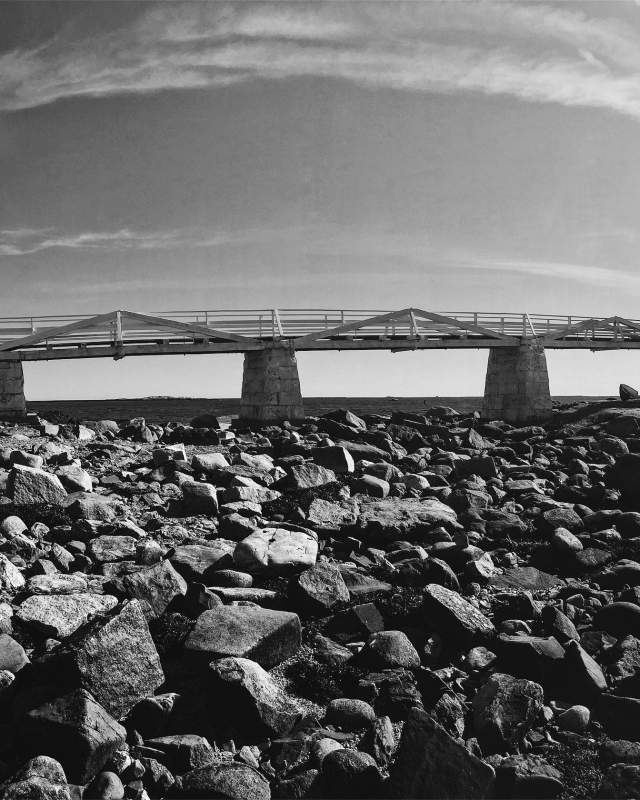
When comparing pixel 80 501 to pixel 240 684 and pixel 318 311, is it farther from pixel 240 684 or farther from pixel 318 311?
pixel 318 311

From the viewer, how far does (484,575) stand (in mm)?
8664

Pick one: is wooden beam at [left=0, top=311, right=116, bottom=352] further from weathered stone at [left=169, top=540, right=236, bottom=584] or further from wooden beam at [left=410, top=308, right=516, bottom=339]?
weathered stone at [left=169, top=540, right=236, bottom=584]

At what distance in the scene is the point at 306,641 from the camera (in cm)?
662

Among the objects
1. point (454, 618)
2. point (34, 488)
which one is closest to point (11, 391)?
point (34, 488)

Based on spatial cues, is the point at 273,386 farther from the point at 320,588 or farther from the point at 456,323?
the point at 320,588

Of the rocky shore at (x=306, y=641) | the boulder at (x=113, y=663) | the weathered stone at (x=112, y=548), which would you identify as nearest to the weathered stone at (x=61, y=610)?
the rocky shore at (x=306, y=641)

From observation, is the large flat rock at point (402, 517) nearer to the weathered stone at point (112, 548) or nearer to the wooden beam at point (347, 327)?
the weathered stone at point (112, 548)

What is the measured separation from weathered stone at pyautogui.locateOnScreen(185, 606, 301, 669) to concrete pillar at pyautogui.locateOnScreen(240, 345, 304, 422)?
26.9 meters

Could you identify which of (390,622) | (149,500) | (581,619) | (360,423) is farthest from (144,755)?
(360,423)

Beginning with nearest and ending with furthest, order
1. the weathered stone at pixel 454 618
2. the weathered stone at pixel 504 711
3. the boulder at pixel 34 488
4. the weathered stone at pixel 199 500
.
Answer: the weathered stone at pixel 504 711, the weathered stone at pixel 454 618, the boulder at pixel 34 488, the weathered stone at pixel 199 500

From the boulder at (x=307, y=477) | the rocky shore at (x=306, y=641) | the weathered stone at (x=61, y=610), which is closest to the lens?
the rocky shore at (x=306, y=641)

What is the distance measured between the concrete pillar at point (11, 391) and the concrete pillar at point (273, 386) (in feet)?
34.7

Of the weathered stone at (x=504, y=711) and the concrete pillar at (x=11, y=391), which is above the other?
the concrete pillar at (x=11, y=391)

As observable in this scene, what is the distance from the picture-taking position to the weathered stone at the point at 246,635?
597 centimetres
